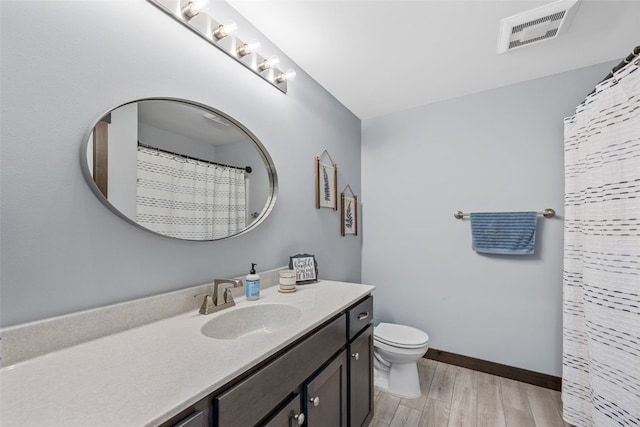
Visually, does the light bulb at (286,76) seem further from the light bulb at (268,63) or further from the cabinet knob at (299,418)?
the cabinet knob at (299,418)

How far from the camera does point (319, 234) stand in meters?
2.08

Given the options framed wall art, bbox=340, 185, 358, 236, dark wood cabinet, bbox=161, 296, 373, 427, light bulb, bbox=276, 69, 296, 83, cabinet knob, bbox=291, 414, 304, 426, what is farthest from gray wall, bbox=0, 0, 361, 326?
framed wall art, bbox=340, 185, 358, 236

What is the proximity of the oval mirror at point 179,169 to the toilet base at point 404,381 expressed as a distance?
144 cm

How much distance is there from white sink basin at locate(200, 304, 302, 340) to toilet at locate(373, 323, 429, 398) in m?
0.99

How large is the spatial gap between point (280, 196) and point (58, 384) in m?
1.24

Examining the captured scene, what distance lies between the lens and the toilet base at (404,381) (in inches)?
74.1

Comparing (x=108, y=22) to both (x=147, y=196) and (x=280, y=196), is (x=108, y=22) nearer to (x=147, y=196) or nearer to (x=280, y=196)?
(x=147, y=196)

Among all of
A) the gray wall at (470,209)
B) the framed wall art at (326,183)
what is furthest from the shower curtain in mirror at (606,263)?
the framed wall art at (326,183)

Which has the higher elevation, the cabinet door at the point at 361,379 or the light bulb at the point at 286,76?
the light bulb at the point at 286,76

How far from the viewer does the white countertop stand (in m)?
0.52

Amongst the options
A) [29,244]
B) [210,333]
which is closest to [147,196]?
[29,244]

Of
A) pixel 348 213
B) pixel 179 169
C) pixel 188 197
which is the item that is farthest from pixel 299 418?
pixel 348 213

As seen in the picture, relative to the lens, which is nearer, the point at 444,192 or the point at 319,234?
the point at 319,234

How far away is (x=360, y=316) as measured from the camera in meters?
1.44
